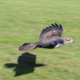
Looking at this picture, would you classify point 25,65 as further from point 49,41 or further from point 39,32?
point 39,32

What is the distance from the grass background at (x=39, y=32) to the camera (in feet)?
23.6

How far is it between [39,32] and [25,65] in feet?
11.2

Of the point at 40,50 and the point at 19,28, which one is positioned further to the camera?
the point at 19,28

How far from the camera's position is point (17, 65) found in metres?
7.54

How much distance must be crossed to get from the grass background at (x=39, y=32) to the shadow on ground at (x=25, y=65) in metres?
0.14

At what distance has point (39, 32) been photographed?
421 inches

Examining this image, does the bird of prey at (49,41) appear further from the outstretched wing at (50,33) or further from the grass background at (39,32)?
the grass background at (39,32)

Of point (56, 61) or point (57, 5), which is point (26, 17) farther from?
point (56, 61)

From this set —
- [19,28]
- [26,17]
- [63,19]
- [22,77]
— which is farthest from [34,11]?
[22,77]

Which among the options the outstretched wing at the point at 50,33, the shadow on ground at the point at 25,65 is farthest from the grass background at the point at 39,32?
the outstretched wing at the point at 50,33

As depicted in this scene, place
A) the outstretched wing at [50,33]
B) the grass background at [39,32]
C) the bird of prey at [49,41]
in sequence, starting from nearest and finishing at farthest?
the bird of prey at [49,41] < the grass background at [39,32] < the outstretched wing at [50,33]

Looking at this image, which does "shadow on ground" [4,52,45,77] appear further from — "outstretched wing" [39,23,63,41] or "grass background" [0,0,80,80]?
"outstretched wing" [39,23,63,41]

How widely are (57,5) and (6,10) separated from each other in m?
3.76

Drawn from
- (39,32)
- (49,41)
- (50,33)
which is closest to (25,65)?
(49,41)
